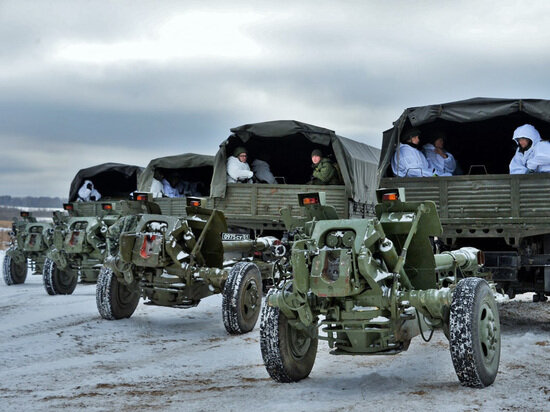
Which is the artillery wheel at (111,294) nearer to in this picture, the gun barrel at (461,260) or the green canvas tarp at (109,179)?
the gun barrel at (461,260)

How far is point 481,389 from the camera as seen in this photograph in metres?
5.28

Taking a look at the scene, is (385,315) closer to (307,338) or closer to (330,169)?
(307,338)

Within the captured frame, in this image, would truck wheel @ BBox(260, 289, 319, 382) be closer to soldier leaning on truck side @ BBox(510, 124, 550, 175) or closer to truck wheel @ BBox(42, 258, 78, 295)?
soldier leaning on truck side @ BBox(510, 124, 550, 175)

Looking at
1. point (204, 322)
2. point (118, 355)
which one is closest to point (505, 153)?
point (204, 322)

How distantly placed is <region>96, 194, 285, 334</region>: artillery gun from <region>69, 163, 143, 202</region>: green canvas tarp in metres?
9.08

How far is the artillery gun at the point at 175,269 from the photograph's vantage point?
28.6ft

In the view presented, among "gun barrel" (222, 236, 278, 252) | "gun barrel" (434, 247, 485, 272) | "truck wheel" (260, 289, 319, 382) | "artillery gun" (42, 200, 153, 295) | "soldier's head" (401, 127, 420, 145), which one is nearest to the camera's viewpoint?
"truck wheel" (260, 289, 319, 382)

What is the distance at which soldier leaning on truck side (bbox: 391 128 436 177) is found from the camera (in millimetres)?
9773

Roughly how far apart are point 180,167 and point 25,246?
3.93 metres

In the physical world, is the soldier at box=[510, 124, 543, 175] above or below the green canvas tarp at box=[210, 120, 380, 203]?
below

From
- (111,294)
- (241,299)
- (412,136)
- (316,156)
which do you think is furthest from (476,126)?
(111,294)

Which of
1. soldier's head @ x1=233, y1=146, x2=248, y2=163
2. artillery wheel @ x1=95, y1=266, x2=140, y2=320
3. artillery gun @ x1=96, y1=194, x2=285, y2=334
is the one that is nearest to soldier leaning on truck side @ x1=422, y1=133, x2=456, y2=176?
artillery gun @ x1=96, y1=194, x2=285, y2=334

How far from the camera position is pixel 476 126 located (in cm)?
1120

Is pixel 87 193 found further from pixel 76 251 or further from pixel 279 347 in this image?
pixel 279 347
